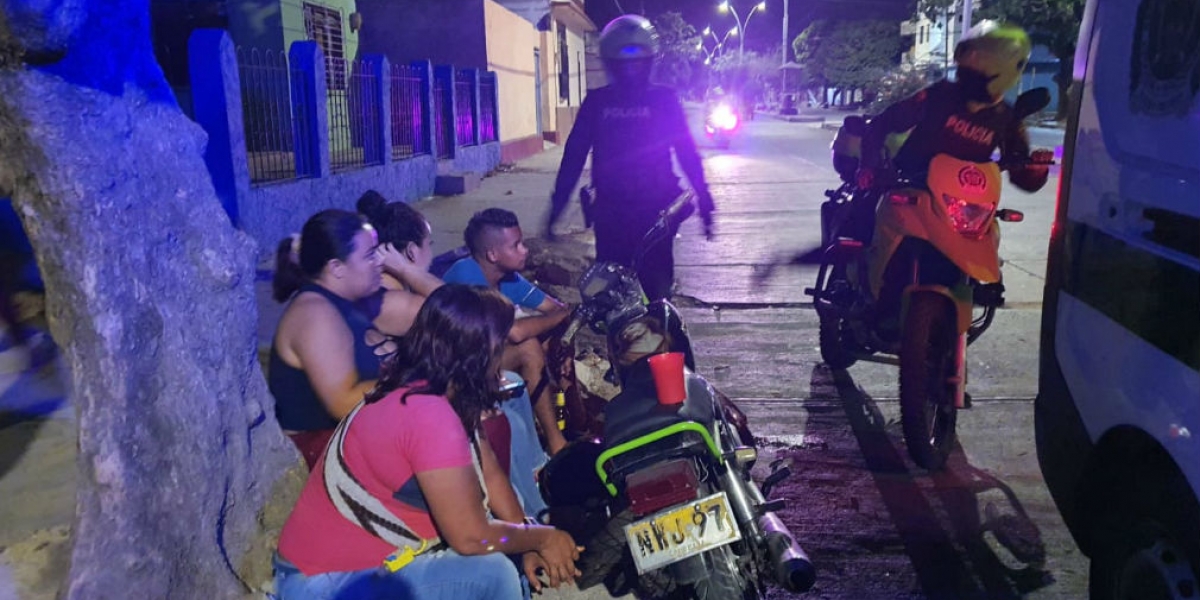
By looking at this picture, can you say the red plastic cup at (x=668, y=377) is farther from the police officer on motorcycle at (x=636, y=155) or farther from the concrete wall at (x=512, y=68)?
the concrete wall at (x=512, y=68)

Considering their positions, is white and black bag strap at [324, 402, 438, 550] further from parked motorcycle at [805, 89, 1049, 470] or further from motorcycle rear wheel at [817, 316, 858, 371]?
motorcycle rear wheel at [817, 316, 858, 371]

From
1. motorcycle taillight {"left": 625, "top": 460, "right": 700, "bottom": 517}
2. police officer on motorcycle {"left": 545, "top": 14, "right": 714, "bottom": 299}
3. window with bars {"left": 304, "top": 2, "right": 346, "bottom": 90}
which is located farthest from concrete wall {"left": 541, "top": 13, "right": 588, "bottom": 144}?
motorcycle taillight {"left": 625, "top": 460, "right": 700, "bottom": 517}

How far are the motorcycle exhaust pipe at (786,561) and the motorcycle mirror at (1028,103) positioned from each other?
8.35ft

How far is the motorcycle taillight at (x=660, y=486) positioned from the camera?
8.02ft

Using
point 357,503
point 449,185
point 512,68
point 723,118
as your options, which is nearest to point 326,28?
point 449,185

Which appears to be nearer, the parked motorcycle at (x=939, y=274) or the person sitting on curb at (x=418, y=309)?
the person sitting on curb at (x=418, y=309)

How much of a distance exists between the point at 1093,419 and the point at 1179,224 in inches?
24.0

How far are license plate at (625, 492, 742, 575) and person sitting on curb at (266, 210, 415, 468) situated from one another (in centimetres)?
104

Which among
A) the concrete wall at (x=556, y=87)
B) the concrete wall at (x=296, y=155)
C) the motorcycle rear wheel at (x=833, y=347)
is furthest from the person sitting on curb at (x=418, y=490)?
the concrete wall at (x=556, y=87)

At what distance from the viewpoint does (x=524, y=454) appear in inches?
138

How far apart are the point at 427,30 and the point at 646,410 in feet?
60.4

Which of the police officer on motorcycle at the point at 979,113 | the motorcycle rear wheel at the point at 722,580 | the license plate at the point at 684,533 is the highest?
the police officer on motorcycle at the point at 979,113

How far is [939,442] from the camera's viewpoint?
4.12 meters

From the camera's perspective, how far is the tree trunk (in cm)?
237
